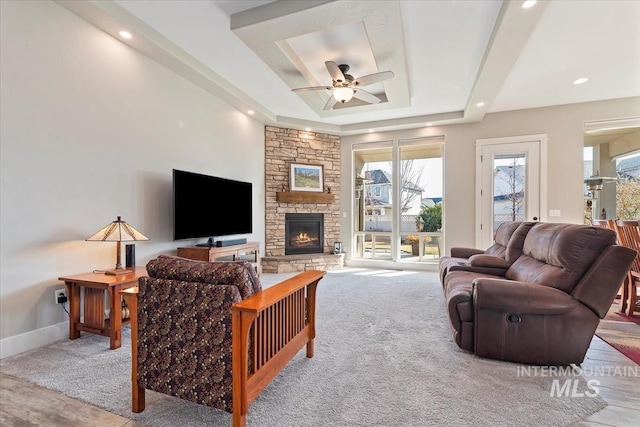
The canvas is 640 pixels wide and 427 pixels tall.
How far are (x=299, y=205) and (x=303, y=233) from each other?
0.60 meters

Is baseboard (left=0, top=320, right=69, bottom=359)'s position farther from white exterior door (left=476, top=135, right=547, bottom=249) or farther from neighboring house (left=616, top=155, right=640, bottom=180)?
neighboring house (left=616, top=155, right=640, bottom=180)

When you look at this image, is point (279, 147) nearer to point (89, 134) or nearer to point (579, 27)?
point (89, 134)

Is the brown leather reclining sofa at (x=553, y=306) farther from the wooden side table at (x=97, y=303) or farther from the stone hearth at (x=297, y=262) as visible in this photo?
the stone hearth at (x=297, y=262)

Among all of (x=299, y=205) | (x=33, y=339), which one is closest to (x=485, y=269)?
(x=299, y=205)

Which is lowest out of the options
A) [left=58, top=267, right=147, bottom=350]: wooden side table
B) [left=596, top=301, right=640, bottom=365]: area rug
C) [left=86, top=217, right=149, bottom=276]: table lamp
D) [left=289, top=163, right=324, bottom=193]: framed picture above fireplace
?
[left=596, top=301, right=640, bottom=365]: area rug

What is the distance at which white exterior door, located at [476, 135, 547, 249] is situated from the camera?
5.05 m

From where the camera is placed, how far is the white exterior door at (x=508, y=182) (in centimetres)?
505

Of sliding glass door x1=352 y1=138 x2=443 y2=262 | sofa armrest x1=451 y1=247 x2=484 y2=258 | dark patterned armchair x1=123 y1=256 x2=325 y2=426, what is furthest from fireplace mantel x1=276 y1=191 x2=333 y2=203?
dark patterned armchair x1=123 y1=256 x2=325 y2=426

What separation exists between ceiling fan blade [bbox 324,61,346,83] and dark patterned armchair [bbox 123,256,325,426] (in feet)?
8.04

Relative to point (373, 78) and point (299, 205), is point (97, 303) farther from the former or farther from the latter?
point (299, 205)

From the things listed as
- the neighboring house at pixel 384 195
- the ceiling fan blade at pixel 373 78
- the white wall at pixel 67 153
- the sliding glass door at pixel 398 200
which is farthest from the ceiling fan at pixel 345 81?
the neighboring house at pixel 384 195

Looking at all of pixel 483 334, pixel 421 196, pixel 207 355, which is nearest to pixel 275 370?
pixel 207 355

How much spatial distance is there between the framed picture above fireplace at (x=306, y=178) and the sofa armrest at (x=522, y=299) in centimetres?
430

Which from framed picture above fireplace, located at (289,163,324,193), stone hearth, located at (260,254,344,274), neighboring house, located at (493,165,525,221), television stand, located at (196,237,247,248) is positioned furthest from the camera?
framed picture above fireplace, located at (289,163,324,193)
